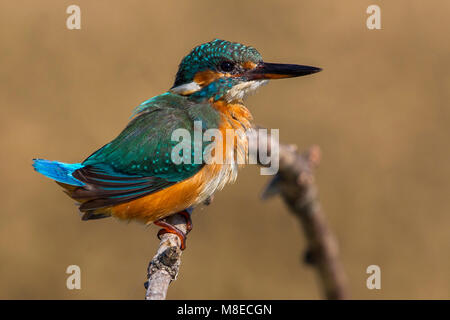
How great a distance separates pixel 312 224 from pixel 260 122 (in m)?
2.70

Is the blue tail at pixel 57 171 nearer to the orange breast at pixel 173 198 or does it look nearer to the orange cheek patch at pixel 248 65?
the orange breast at pixel 173 198

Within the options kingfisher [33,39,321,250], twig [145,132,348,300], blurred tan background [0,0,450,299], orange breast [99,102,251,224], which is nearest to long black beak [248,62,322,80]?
kingfisher [33,39,321,250]

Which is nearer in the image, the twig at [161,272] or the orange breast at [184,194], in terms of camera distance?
the twig at [161,272]

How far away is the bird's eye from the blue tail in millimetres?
849

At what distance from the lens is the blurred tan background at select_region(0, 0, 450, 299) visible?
4.34 meters

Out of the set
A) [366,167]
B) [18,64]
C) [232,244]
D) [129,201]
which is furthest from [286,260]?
[18,64]

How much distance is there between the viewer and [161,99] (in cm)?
265

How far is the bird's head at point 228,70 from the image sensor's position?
2580 mm

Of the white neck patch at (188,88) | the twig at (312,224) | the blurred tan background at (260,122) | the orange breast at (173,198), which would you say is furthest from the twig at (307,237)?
the blurred tan background at (260,122)

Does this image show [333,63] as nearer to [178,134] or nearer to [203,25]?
[203,25]

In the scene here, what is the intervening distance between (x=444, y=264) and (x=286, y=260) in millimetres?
1302

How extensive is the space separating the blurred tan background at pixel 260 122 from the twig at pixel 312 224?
234cm

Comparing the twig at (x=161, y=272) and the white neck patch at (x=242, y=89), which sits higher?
the white neck patch at (x=242, y=89)

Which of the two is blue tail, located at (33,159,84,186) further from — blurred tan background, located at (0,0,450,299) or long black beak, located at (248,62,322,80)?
blurred tan background, located at (0,0,450,299)
